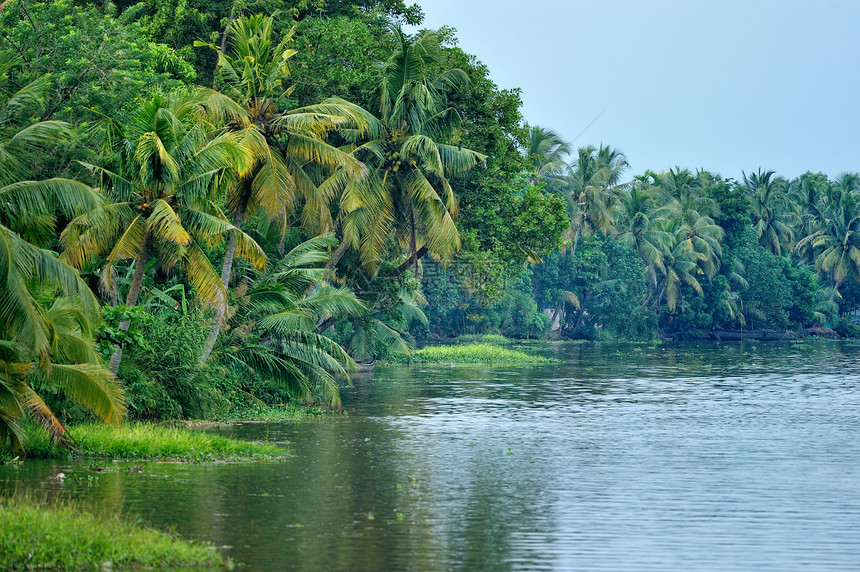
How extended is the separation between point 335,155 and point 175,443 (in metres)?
11.6

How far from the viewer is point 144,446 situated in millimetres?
21625

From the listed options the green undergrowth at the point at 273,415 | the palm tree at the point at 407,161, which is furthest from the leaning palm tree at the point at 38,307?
the palm tree at the point at 407,161

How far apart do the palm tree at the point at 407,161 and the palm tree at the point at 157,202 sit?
10492 mm

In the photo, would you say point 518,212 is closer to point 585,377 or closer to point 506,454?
point 585,377

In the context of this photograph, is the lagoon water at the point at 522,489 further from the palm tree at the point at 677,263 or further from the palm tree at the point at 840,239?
the palm tree at the point at 840,239

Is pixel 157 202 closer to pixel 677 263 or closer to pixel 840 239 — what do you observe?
pixel 677 263

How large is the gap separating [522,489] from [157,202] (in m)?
10.6

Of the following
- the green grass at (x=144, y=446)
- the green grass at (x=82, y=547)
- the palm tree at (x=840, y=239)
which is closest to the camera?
the green grass at (x=82, y=547)

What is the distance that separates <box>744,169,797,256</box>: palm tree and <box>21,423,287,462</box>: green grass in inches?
3399

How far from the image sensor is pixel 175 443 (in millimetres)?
21969

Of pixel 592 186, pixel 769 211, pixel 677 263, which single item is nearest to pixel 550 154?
pixel 592 186

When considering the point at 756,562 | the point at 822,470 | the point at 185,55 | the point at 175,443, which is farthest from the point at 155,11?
the point at 756,562

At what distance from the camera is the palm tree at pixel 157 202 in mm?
23734

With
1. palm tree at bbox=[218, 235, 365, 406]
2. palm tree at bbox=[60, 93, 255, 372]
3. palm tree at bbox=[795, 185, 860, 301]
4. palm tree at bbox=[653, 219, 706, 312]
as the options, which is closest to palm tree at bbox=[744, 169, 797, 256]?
palm tree at bbox=[795, 185, 860, 301]
